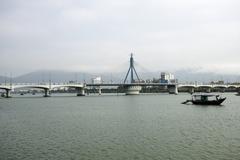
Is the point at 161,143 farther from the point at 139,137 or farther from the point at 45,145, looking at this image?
the point at 45,145

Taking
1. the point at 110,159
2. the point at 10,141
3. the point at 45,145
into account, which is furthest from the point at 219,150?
the point at 10,141

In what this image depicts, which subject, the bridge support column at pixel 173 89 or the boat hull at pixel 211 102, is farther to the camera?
the bridge support column at pixel 173 89

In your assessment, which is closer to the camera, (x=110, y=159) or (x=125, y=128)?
(x=110, y=159)

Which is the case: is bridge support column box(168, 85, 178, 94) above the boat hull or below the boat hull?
above

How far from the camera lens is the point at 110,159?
16172mm

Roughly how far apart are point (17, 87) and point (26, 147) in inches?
3689

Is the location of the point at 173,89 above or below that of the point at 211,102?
above

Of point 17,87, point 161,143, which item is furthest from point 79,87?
point 161,143

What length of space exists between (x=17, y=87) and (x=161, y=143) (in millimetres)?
96246

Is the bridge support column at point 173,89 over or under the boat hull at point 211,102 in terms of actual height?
over

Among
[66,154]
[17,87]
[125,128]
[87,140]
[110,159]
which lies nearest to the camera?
[110,159]

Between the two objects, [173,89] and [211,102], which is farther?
[173,89]

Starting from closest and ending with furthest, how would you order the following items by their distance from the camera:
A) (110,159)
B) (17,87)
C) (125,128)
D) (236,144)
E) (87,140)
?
(110,159)
(236,144)
(87,140)
(125,128)
(17,87)

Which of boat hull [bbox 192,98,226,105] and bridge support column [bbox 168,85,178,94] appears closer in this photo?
boat hull [bbox 192,98,226,105]
